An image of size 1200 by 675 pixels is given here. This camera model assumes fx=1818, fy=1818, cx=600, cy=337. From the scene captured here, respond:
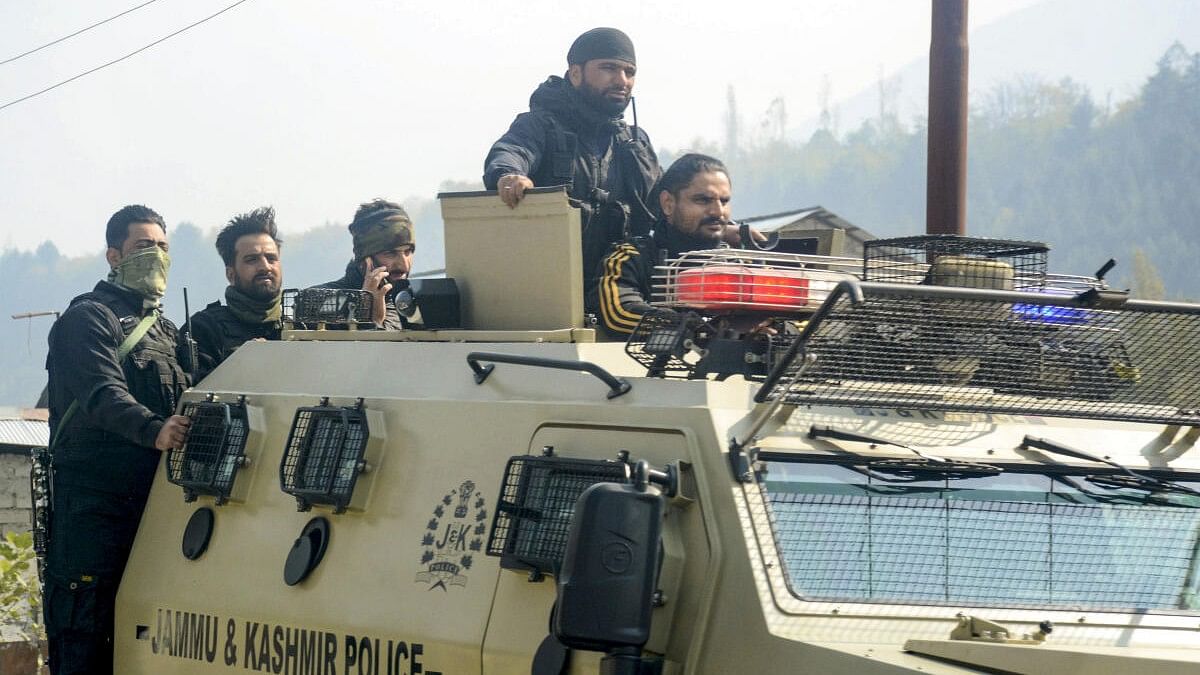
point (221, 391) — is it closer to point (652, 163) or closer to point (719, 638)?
point (652, 163)

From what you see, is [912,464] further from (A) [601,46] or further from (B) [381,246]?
(B) [381,246]

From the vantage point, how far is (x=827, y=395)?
15.7ft

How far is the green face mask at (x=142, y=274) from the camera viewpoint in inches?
288

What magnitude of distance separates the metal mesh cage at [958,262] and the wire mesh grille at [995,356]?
0.24m

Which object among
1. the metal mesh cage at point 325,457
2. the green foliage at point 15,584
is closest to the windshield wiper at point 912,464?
the metal mesh cage at point 325,457

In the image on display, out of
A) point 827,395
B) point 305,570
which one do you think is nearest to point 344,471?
point 305,570

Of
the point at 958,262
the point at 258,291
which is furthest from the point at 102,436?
the point at 958,262

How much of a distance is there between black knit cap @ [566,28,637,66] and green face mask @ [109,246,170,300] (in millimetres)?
1926

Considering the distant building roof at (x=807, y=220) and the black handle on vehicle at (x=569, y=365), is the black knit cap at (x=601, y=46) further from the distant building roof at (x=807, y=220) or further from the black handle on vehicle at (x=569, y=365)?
the distant building roof at (x=807, y=220)

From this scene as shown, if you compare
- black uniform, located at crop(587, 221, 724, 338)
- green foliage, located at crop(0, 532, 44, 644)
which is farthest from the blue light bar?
green foliage, located at crop(0, 532, 44, 644)

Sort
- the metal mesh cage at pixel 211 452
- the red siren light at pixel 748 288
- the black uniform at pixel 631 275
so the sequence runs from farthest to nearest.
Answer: the black uniform at pixel 631 275 → the metal mesh cage at pixel 211 452 → the red siren light at pixel 748 288

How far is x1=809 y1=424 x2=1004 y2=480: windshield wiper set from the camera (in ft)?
15.7

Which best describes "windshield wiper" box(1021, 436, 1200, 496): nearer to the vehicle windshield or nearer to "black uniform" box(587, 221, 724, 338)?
the vehicle windshield

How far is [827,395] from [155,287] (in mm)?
3535
